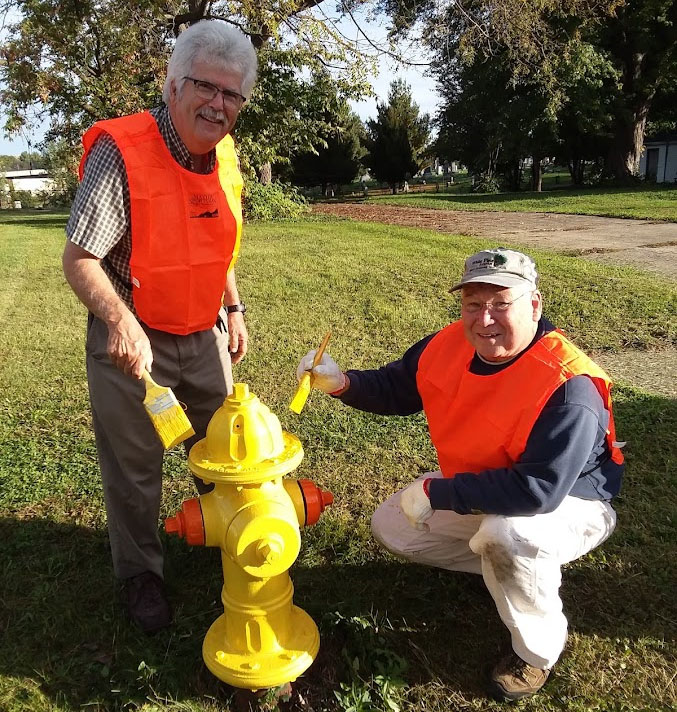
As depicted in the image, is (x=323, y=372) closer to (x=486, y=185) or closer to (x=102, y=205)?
(x=102, y=205)

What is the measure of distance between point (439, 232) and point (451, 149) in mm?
23404

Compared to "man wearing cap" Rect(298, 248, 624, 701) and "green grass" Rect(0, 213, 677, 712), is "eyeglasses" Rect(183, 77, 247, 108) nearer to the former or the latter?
"man wearing cap" Rect(298, 248, 624, 701)

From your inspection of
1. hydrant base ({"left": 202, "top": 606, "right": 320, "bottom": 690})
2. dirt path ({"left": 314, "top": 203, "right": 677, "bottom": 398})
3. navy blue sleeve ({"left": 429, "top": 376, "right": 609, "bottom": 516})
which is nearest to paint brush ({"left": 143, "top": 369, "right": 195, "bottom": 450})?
hydrant base ({"left": 202, "top": 606, "right": 320, "bottom": 690})

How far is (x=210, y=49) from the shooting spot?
82.2 inches

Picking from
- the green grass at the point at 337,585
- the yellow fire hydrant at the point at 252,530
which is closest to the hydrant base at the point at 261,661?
the yellow fire hydrant at the point at 252,530

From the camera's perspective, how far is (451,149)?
34406mm

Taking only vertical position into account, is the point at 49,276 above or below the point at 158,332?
below

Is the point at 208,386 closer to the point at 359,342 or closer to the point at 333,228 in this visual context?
the point at 359,342

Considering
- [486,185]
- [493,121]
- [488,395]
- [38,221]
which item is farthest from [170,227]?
[486,185]

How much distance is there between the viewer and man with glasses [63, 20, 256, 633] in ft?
6.93

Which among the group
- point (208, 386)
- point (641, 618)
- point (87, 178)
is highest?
point (87, 178)

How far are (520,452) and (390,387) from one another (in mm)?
679

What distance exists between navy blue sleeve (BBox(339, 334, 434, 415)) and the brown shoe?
3.31 ft

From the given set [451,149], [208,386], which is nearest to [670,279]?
[208,386]
